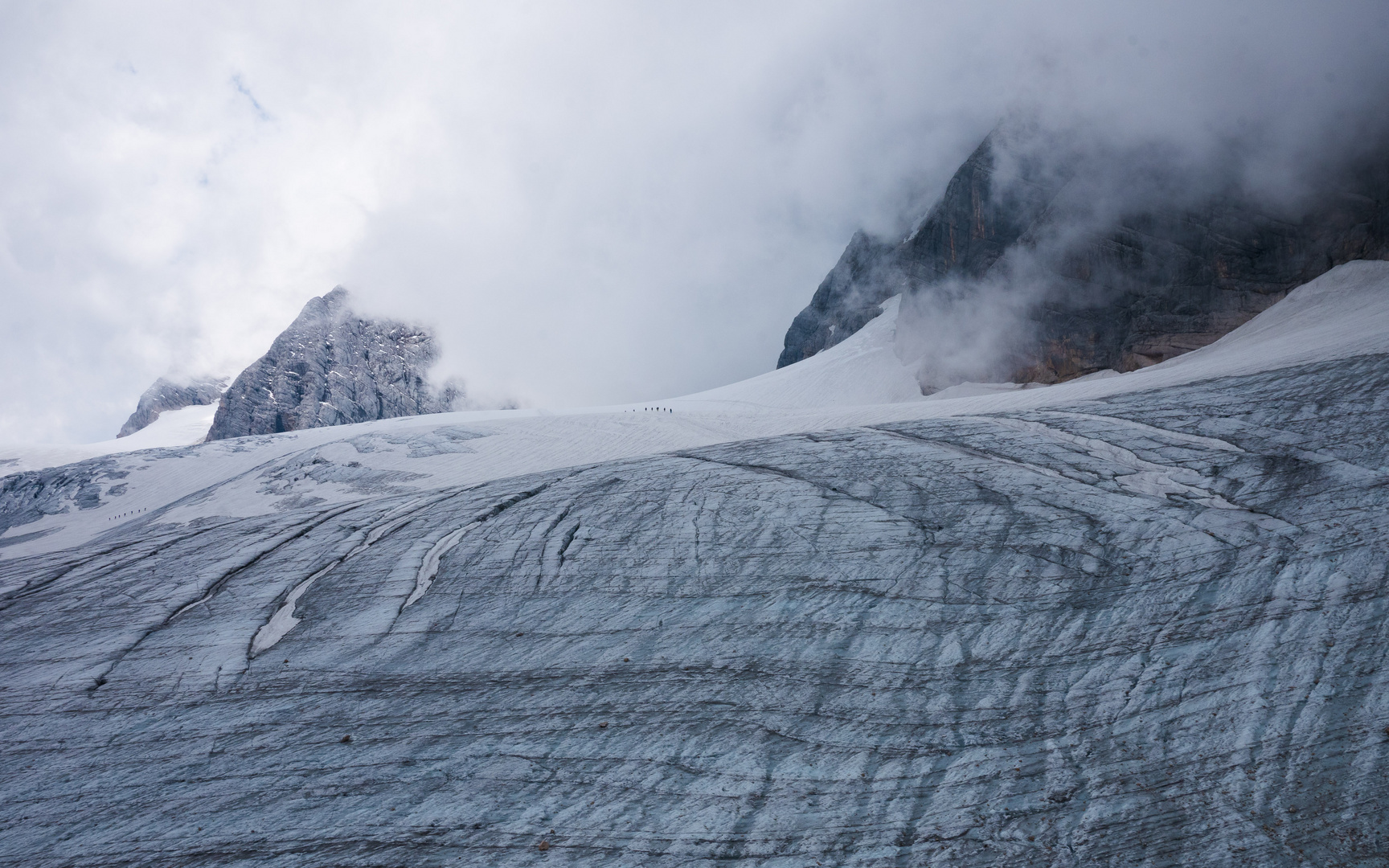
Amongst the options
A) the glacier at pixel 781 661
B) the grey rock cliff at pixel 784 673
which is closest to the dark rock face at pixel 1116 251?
the glacier at pixel 781 661

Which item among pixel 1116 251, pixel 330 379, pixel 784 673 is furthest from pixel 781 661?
pixel 330 379

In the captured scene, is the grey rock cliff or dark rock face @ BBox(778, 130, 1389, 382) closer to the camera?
the grey rock cliff

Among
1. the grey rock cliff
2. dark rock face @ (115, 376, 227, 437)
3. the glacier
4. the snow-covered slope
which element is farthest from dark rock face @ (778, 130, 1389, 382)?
dark rock face @ (115, 376, 227, 437)

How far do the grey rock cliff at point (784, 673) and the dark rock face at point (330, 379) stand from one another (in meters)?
122

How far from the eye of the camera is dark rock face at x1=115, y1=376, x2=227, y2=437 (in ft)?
565

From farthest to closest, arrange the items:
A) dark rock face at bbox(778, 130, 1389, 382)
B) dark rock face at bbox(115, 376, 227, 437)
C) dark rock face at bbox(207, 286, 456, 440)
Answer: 1. dark rock face at bbox(115, 376, 227, 437)
2. dark rock face at bbox(207, 286, 456, 440)
3. dark rock face at bbox(778, 130, 1389, 382)

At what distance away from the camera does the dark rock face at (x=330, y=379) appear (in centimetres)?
12125

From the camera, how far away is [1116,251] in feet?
174

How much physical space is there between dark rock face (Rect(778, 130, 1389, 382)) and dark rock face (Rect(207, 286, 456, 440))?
106 m

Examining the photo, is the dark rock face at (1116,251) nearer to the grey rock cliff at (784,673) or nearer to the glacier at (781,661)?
the glacier at (781,661)

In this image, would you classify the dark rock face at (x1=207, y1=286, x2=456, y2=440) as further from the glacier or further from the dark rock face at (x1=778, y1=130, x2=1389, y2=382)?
the glacier

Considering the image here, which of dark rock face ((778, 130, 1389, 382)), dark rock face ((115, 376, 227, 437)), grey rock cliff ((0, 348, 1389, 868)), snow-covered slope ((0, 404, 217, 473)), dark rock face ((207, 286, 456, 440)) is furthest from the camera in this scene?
dark rock face ((115, 376, 227, 437))

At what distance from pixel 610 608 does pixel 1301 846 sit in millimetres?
8899

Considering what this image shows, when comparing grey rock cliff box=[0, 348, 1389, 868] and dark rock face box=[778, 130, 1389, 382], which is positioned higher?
dark rock face box=[778, 130, 1389, 382]
